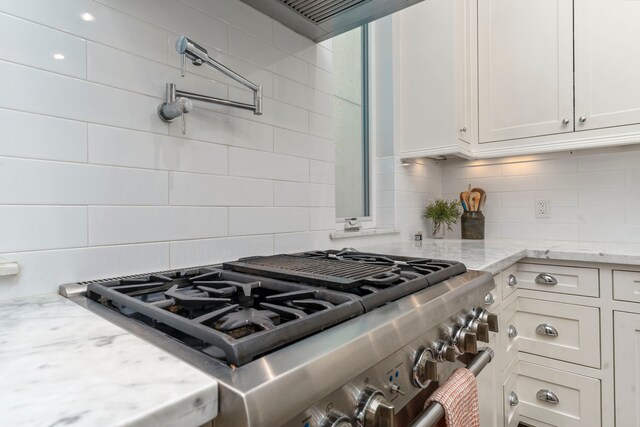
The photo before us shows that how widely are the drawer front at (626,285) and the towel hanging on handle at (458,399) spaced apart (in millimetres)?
1005

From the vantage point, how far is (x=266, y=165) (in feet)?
4.18

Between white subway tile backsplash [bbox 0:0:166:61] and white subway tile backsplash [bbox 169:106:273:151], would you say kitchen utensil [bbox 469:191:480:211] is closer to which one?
white subway tile backsplash [bbox 169:106:273:151]

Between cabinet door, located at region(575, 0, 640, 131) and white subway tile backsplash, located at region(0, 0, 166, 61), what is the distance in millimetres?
1900

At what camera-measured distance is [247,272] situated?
93cm

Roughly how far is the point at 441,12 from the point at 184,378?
2.22m

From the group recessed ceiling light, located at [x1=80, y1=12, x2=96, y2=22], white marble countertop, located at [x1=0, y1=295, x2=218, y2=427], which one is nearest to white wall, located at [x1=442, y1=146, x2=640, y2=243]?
recessed ceiling light, located at [x1=80, y1=12, x2=96, y2=22]

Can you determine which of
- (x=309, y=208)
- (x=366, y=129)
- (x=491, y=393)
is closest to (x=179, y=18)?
(x=309, y=208)

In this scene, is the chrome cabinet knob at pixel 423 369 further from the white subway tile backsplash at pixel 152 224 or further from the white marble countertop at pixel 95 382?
the white subway tile backsplash at pixel 152 224

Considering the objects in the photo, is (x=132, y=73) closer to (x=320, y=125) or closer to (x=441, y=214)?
(x=320, y=125)

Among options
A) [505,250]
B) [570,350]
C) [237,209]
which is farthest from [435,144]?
[237,209]

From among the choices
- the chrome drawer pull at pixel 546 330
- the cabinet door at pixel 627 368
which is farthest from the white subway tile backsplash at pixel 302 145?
the cabinet door at pixel 627 368

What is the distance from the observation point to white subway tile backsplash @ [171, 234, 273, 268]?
3.35 ft

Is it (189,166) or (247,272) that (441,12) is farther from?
(247,272)

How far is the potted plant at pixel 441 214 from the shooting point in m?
2.19
